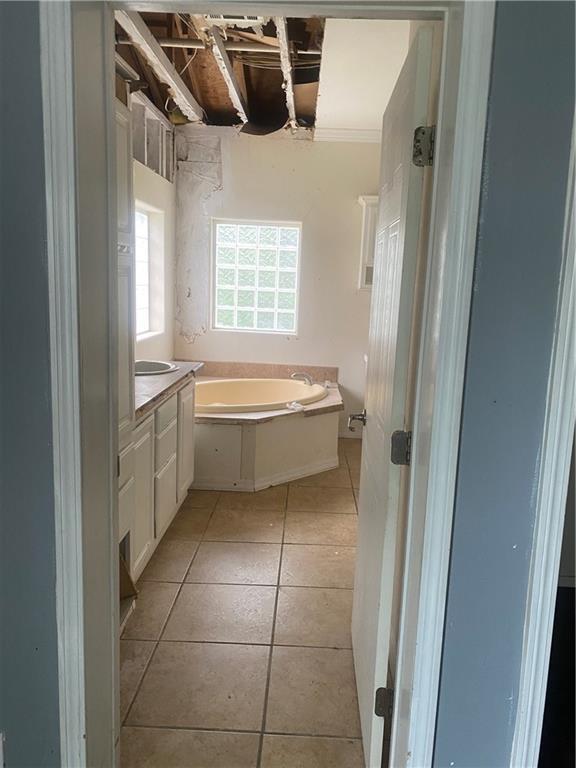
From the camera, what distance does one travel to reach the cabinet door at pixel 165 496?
2.81 metres

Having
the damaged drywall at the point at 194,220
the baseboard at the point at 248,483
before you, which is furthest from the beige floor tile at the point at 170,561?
the damaged drywall at the point at 194,220

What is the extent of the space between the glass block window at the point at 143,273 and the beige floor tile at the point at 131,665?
2.74m

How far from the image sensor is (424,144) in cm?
129

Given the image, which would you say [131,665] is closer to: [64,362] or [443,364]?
[64,362]

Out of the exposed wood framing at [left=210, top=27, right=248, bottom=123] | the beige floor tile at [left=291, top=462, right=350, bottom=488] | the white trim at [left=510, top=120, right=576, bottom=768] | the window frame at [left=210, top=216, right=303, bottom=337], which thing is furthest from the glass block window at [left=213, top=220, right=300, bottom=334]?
the white trim at [left=510, top=120, right=576, bottom=768]

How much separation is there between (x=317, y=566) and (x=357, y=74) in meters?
2.91

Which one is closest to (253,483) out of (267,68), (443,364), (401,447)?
(401,447)

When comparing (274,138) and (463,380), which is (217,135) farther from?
(463,380)

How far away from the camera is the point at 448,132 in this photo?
1.09 meters

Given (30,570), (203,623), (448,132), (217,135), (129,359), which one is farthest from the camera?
(217,135)

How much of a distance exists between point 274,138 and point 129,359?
11.3 feet

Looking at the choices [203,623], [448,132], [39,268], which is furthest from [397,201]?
[203,623]

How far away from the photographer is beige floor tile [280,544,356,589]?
8.93ft

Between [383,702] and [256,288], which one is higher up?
[256,288]
